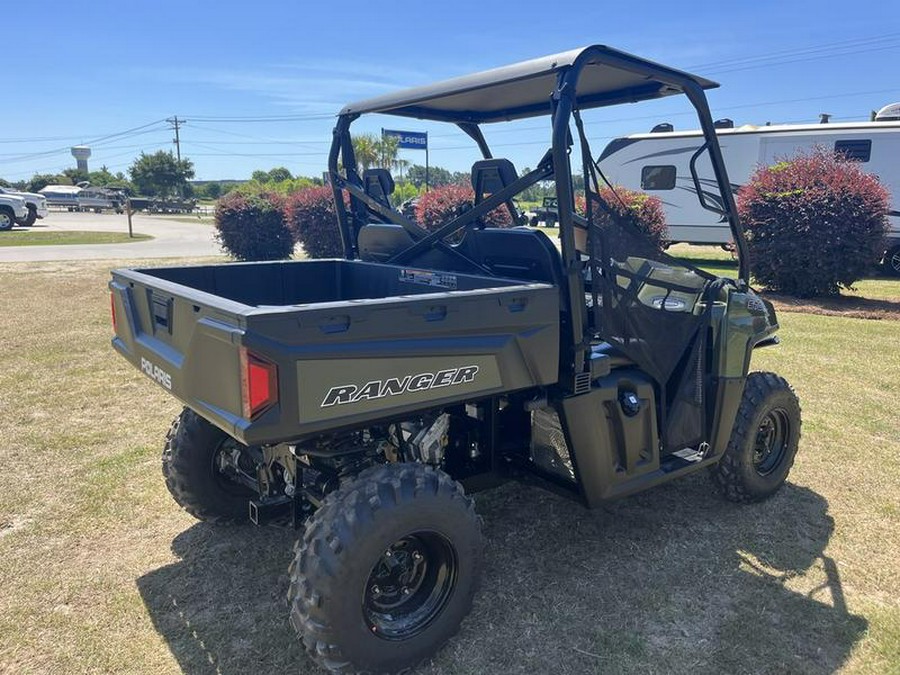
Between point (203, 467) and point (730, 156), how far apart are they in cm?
1579

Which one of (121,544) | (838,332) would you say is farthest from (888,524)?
(838,332)

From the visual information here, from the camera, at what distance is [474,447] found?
10.3 ft

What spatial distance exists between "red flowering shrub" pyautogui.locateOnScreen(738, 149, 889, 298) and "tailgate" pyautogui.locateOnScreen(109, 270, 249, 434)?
1059cm

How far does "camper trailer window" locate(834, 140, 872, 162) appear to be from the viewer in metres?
14.4

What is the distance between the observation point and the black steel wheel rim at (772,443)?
3.83 m

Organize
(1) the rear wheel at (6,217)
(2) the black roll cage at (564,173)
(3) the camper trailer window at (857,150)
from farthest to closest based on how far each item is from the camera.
→ (1) the rear wheel at (6,217) → (3) the camper trailer window at (857,150) → (2) the black roll cage at (564,173)

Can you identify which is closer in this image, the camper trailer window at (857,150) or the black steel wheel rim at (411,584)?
the black steel wheel rim at (411,584)

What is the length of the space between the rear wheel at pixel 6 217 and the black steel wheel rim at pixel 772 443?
27.5 metres

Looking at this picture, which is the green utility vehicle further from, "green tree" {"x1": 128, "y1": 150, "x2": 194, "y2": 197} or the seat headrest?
"green tree" {"x1": 128, "y1": 150, "x2": 194, "y2": 197}

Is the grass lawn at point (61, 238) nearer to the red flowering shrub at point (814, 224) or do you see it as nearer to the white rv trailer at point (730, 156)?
the white rv trailer at point (730, 156)

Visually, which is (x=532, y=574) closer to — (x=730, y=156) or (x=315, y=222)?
(x=315, y=222)

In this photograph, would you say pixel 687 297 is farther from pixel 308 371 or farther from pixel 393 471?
pixel 308 371

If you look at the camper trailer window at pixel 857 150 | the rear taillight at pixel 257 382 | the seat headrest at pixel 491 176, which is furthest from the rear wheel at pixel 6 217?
the rear taillight at pixel 257 382

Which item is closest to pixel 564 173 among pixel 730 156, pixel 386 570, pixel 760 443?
pixel 386 570
